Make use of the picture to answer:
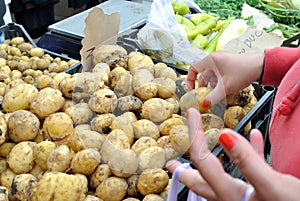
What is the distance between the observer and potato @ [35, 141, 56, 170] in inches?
41.1

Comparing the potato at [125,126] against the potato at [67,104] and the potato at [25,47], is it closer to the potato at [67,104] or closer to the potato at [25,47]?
the potato at [67,104]

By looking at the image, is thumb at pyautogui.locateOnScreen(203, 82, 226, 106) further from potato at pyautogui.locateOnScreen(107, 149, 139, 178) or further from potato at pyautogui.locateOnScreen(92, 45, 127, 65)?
potato at pyautogui.locateOnScreen(92, 45, 127, 65)

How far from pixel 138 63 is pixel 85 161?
0.43 m

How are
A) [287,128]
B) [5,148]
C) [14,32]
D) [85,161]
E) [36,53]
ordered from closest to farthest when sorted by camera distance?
[287,128]
[85,161]
[5,148]
[36,53]
[14,32]

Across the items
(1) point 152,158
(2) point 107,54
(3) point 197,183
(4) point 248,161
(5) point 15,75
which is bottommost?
(5) point 15,75

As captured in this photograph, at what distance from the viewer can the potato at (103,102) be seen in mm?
1140

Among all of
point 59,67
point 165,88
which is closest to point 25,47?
point 59,67

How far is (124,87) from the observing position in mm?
1222

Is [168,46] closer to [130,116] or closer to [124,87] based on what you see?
[124,87]

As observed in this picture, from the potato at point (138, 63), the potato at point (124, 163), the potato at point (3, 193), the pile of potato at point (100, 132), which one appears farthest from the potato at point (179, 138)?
the potato at point (3, 193)

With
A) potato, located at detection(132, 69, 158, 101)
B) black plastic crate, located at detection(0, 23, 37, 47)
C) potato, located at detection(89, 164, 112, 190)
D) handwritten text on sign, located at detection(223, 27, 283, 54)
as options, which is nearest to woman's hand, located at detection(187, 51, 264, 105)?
potato, located at detection(132, 69, 158, 101)

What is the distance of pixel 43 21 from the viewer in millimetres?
2975

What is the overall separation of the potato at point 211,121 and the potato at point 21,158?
47 cm

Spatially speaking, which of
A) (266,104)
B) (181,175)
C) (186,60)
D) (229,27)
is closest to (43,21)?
(229,27)
